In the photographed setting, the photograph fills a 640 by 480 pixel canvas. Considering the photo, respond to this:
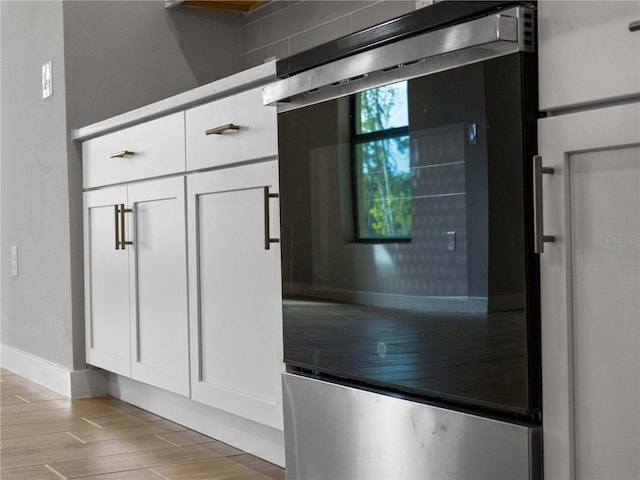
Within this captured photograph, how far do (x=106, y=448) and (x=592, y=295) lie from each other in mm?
1631

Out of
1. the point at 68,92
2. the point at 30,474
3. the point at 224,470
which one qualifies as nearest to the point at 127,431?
the point at 30,474

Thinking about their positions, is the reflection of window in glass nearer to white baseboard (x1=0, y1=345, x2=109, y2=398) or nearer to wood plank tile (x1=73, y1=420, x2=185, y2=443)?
wood plank tile (x1=73, y1=420, x2=185, y2=443)

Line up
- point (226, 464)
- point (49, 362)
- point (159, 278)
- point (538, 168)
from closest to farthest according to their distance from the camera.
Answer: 1. point (538, 168)
2. point (226, 464)
3. point (159, 278)
4. point (49, 362)

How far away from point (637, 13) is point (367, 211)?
23.9 inches

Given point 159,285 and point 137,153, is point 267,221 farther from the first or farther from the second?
point 137,153

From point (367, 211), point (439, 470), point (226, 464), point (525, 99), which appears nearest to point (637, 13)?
point (525, 99)

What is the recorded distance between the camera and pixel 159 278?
262cm

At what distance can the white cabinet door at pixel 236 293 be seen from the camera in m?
2.01

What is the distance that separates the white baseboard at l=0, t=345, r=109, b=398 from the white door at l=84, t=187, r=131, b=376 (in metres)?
0.09

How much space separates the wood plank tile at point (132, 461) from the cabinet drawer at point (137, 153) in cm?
78

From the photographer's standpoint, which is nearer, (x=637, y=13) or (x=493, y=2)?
(x=637, y=13)

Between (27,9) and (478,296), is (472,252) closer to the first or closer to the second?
(478,296)

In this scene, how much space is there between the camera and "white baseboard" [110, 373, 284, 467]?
2176mm

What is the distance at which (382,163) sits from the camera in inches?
58.8
